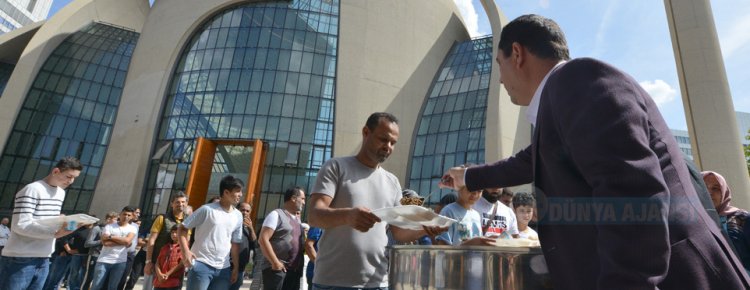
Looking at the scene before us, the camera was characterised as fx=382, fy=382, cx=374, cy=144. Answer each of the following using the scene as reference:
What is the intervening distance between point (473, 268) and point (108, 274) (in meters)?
6.49

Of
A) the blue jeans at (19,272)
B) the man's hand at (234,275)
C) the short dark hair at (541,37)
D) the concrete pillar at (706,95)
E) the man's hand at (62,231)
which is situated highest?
the concrete pillar at (706,95)

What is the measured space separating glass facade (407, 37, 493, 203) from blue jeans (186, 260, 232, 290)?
52.9ft

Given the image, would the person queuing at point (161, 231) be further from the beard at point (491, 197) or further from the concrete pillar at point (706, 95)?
the concrete pillar at point (706, 95)

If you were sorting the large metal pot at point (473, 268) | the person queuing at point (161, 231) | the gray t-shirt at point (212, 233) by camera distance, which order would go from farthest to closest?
the person queuing at point (161, 231), the gray t-shirt at point (212, 233), the large metal pot at point (473, 268)

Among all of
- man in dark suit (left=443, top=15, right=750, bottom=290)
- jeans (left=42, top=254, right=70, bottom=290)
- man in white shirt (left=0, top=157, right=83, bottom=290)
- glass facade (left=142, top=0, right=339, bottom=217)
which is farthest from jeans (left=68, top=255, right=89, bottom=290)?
glass facade (left=142, top=0, right=339, bottom=217)

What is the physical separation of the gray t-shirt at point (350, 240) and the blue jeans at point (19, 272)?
2.91 metres

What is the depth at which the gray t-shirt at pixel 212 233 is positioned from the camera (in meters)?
4.07

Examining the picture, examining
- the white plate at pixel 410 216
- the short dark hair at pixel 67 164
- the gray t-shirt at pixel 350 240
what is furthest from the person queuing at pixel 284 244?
the white plate at pixel 410 216

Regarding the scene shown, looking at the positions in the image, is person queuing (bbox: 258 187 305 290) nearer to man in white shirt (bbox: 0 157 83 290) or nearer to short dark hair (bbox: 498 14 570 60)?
man in white shirt (bbox: 0 157 83 290)

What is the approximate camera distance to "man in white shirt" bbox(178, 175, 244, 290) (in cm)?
398

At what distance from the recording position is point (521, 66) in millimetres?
1278

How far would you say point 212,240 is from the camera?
414cm

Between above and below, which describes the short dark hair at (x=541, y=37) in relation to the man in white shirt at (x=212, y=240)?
above

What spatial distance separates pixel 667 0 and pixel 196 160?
18.6 metres
